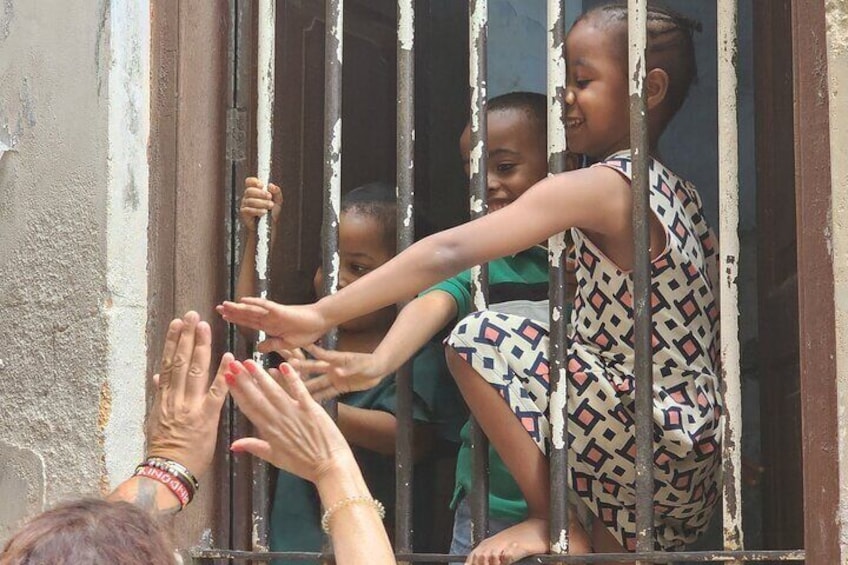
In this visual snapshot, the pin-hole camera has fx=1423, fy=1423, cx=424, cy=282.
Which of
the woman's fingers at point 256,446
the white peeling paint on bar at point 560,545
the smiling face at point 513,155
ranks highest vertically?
the smiling face at point 513,155

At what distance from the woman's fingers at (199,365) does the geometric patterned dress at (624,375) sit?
559 millimetres

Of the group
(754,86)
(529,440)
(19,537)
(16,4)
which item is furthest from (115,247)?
(754,86)

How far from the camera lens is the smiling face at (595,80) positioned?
2.98 meters

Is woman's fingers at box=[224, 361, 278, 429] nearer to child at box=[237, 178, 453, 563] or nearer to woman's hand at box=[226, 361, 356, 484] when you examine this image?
woman's hand at box=[226, 361, 356, 484]

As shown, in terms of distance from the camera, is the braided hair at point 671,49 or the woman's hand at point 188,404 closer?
the woman's hand at point 188,404

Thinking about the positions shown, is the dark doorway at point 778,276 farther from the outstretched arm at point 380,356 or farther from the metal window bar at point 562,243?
the outstretched arm at point 380,356

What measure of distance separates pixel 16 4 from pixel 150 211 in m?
0.62

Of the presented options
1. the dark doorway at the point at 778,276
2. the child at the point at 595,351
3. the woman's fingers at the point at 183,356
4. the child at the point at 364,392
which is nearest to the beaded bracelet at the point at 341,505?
the woman's fingers at the point at 183,356

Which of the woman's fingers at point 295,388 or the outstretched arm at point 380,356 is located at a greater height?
the outstretched arm at point 380,356

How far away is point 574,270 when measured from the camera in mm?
3125

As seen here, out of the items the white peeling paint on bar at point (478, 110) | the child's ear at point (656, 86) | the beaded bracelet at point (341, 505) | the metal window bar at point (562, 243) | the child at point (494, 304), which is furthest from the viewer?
the child's ear at point (656, 86)

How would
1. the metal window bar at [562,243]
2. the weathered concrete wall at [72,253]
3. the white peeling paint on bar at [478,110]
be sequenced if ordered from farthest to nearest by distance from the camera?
the weathered concrete wall at [72,253] → the white peeling paint on bar at [478,110] → the metal window bar at [562,243]

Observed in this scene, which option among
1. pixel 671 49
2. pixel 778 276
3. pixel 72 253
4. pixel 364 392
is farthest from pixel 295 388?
pixel 778 276

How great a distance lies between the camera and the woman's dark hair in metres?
1.63
